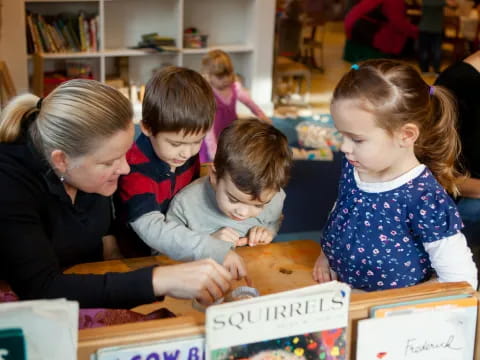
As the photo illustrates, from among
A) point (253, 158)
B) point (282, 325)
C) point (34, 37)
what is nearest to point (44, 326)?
point (282, 325)

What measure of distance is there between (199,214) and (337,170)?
3.25 metres

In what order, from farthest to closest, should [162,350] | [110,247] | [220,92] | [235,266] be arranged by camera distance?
[220,92]
[110,247]
[235,266]
[162,350]

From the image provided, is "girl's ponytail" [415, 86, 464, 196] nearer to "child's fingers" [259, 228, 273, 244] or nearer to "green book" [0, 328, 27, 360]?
"child's fingers" [259, 228, 273, 244]

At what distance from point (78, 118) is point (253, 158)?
491 millimetres

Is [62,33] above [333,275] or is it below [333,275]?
above

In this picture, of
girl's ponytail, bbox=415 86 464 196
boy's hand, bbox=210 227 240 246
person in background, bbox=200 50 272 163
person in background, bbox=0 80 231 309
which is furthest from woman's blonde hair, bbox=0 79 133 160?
person in background, bbox=200 50 272 163

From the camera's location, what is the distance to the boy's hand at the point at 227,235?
1.91 m

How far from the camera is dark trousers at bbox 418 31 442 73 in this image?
895 cm

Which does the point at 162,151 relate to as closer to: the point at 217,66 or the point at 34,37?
the point at 217,66

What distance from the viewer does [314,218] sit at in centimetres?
423

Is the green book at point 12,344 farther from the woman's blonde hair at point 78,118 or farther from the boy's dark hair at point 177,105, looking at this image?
the boy's dark hair at point 177,105

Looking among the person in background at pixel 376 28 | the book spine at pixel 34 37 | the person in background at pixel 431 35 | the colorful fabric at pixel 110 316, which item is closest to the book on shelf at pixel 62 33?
the book spine at pixel 34 37

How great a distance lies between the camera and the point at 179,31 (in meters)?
6.32

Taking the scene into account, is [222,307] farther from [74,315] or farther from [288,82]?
[288,82]
